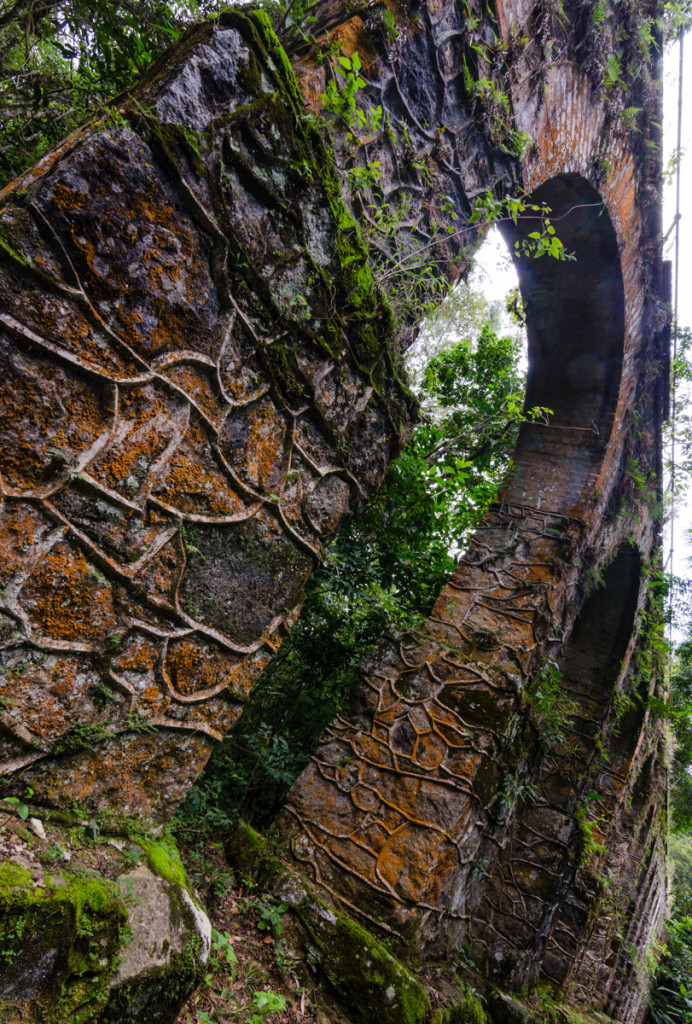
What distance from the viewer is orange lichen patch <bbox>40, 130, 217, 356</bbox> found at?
1039mm

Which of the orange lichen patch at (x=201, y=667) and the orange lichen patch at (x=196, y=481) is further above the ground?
the orange lichen patch at (x=196, y=481)

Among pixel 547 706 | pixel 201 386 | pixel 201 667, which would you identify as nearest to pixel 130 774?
pixel 201 667

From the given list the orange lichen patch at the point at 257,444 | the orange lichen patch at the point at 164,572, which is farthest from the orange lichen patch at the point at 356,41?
the orange lichen patch at the point at 164,572

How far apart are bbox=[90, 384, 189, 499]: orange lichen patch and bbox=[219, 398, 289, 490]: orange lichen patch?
0.51 feet

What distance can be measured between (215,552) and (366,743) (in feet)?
5.57

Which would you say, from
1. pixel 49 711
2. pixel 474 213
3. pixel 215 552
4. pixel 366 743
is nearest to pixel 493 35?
pixel 474 213

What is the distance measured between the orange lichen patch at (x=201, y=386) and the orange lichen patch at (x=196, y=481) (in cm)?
5

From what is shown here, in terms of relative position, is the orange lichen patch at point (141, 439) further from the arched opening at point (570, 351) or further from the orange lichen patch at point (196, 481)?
the arched opening at point (570, 351)

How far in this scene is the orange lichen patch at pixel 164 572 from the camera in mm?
1250

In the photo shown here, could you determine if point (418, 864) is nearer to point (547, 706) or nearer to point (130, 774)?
point (547, 706)

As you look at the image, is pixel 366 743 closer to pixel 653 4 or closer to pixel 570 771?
pixel 570 771

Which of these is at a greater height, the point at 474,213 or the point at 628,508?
the point at 628,508

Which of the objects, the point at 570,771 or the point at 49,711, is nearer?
the point at 49,711

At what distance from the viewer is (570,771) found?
165 inches
